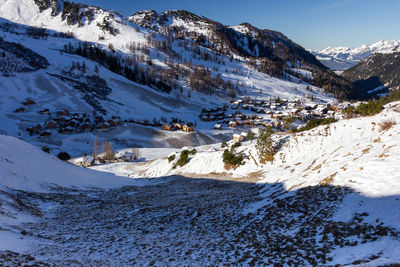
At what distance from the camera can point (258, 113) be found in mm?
168250

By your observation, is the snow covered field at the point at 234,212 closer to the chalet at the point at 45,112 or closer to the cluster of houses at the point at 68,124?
the cluster of houses at the point at 68,124

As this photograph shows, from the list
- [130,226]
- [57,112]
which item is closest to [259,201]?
[130,226]

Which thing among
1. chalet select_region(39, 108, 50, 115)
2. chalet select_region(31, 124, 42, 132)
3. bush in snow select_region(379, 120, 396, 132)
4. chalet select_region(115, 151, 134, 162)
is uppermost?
Answer: bush in snow select_region(379, 120, 396, 132)

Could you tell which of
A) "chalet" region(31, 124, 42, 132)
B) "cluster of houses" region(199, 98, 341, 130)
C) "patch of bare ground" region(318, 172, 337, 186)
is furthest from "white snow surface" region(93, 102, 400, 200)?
"cluster of houses" region(199, 98, 341, 130)

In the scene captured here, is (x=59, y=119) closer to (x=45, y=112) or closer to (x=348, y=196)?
(x=45, y=112)

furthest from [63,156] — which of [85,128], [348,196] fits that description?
[348,196]

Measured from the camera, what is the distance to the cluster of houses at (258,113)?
13214 centimetres

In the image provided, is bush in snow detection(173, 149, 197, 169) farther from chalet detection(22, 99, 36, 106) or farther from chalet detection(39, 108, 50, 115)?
chalet detection(22, 99, 36, 106)

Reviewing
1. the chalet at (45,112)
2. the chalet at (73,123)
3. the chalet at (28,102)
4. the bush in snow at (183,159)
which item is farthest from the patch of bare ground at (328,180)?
the chalet at (28,102)

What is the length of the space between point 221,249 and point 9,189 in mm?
20186

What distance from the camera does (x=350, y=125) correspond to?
29.1 m

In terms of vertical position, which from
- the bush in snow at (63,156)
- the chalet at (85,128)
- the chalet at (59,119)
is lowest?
Answer: the bush in snow at (63,156)

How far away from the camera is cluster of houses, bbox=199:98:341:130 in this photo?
132137 millimetres

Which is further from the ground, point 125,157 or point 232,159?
point 232,159
